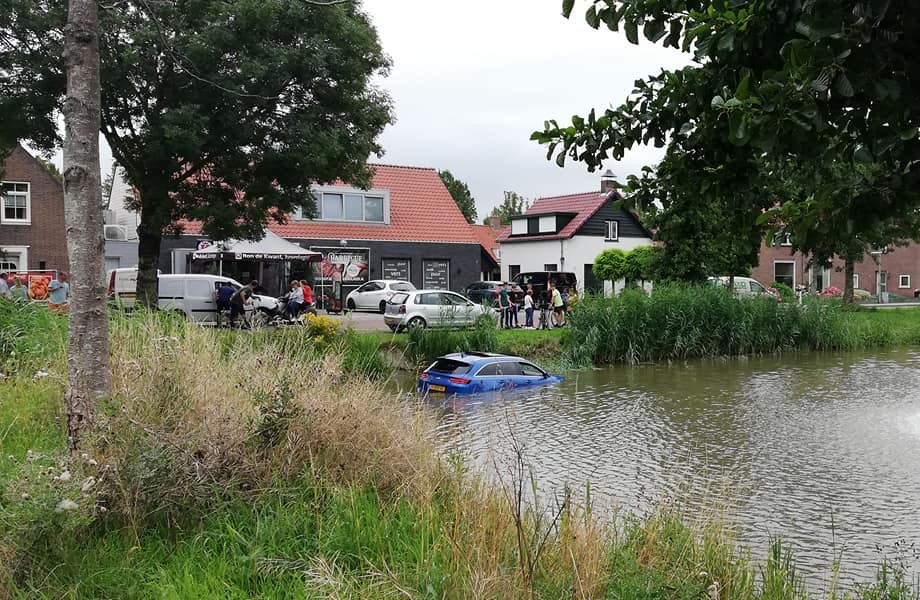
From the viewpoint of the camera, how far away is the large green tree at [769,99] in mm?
3430

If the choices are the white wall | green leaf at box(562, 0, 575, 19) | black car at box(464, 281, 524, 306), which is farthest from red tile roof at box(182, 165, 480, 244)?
green leaf at box(562, 0, 575, 19)

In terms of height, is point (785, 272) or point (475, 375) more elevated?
point (785, 272)

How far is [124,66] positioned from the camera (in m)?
18.9

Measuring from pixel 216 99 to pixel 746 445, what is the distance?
14.0m

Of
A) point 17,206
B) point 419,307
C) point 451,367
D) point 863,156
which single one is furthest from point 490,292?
point 863,156

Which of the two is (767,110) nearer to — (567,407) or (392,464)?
(392,464)

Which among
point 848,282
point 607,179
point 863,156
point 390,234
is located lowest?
point 848,282

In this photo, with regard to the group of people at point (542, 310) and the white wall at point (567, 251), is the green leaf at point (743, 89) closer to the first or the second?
the group of people at point (542, 310)

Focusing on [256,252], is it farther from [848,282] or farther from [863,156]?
[848,282]

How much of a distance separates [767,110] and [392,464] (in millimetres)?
4103

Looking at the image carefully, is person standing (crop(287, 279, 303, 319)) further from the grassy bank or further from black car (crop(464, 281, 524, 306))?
the grassy bank

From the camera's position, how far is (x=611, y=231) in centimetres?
4809

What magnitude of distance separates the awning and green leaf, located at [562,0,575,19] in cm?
2549

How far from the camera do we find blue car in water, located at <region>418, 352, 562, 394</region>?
56.4 ft
